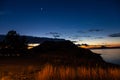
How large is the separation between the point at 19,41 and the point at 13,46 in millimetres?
2086

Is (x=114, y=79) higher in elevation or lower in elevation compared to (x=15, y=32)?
lower

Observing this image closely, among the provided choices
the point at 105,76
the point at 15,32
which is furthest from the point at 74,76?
the point at 15,32

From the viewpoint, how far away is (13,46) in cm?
4322

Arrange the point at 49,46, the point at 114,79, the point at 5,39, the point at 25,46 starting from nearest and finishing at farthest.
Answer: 1. the point at 114,79
2. the point at 5,39
3. the point at 25,46
4. the point at 49,46

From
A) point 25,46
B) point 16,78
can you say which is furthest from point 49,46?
point 16,78

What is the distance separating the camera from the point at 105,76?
9453 millimetres

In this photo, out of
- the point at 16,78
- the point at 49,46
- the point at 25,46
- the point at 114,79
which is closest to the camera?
the point at 114,79

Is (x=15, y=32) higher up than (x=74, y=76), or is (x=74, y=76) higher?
(x=15, y=32)

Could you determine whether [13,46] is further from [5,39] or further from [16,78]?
A: [16,78]

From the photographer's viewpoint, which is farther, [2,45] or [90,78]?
[2,45]

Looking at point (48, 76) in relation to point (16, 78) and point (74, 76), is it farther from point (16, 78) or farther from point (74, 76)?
point (16, 78)

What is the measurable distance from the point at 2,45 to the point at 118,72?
36103 mm

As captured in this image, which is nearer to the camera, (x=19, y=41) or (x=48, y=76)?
(x=48, y=76)

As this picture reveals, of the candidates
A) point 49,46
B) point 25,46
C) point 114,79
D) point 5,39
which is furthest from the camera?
point 49,46
